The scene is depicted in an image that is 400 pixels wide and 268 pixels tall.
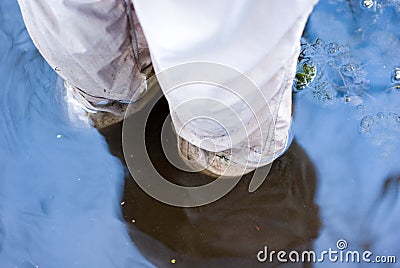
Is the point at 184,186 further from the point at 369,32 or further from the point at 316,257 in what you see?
the point at 369,32

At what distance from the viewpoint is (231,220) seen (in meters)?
1.28

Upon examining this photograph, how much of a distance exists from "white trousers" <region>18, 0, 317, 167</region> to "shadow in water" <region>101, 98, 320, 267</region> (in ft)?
0.41

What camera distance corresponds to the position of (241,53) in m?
0.73

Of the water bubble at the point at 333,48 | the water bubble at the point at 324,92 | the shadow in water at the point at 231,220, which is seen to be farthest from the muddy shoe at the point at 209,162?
the water bubble at the point at 333,48

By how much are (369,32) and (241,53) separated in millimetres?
739

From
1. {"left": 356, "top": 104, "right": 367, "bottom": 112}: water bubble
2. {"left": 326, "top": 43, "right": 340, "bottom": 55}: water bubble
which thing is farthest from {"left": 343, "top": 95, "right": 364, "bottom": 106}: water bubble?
{"left": 326, "top": 43, "right": 340, "bottom": 55}: water bubble

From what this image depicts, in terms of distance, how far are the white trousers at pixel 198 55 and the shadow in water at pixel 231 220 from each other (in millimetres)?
124

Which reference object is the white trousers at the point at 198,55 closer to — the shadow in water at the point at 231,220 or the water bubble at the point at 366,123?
the shadow in water at the point at 231,220

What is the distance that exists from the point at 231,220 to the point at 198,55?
0.64 metres

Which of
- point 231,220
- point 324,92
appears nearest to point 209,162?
point 231,220

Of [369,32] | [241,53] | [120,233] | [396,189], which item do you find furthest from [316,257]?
[241,53]

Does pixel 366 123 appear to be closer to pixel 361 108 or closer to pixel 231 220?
pixel 361 108

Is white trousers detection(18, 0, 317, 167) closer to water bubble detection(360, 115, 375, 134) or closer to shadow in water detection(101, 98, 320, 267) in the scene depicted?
shadow in water detection(101, 98, 320, 267)

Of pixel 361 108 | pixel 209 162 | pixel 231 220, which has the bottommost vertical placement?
pixel 231 220
